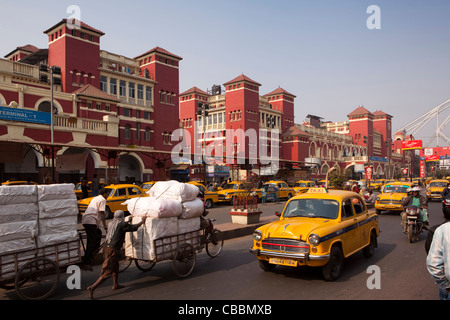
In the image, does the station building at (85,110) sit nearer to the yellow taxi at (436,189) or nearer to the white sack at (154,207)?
the white sack at (154,207)

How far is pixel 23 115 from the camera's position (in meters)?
21.8

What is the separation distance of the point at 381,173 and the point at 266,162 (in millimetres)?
45597

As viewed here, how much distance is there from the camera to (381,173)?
3123 inches

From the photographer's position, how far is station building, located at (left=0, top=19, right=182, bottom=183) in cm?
2191

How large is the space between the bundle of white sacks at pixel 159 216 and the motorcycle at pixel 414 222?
267 inches

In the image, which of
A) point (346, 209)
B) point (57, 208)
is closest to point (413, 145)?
point (346, 209)

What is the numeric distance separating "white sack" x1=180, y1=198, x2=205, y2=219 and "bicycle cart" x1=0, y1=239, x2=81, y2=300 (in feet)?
6.99

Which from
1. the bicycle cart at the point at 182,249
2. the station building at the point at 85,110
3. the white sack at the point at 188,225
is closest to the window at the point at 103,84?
the station building at the point at 85,110

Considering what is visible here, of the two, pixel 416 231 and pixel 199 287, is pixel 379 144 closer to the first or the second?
pixel 416 231

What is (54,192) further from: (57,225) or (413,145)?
(413,145)

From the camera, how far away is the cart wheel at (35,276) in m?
5.25

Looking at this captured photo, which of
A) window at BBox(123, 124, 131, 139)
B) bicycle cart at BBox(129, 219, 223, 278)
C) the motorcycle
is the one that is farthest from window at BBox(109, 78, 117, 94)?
the motorcycle

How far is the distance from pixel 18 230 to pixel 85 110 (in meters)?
25.7
